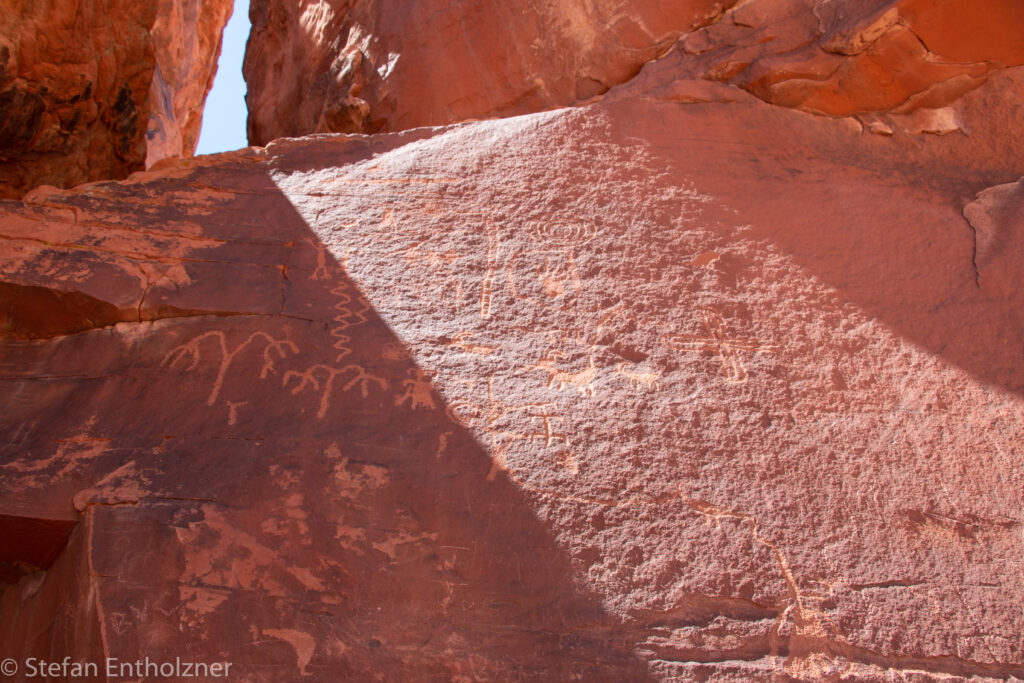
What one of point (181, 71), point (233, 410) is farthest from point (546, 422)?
point (181, 71)

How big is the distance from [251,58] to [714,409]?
5453 mm

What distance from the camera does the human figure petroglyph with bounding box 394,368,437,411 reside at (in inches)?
94.4

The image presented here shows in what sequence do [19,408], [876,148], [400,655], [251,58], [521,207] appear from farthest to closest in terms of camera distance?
[251,58] → [876,148] → [521,207] → [19,408] → [400,655]

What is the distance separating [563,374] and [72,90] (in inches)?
128

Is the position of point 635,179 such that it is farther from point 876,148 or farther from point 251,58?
point 251,58

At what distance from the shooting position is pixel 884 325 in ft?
8.81

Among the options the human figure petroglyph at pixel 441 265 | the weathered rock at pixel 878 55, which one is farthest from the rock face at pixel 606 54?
the human figure petroglyph at pixel 441 265

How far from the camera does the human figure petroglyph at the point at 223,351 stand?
2.43 m

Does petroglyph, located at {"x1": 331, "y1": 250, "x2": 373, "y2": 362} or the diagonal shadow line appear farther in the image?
petroglyph, located at {"x1": 331, "y1": 250, "x2": 373, "y2": 362}

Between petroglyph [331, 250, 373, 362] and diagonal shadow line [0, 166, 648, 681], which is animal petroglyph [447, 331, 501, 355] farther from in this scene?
petroglyph [331, 250, 373, 362]

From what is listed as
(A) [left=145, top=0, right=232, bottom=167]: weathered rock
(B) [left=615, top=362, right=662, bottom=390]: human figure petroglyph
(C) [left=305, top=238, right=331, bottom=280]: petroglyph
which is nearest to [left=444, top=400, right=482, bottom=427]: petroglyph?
(B) [left=615, top=362, right=662, bottom=390]: human figure petroglyph

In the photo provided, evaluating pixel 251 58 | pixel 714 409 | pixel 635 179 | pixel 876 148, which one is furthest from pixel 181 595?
pixel 251 58

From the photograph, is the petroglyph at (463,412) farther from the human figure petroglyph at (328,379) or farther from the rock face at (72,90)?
the rock face at (72,90)

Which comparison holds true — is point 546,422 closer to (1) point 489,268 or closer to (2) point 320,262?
(1) point 489,268
